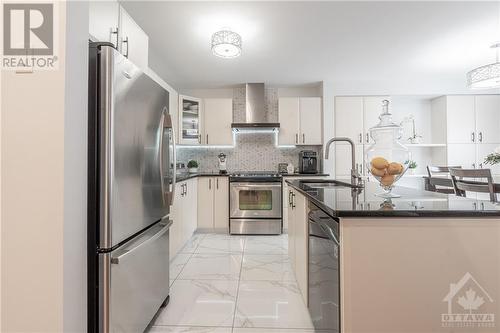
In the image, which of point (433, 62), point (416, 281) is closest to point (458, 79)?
point (433, 62)

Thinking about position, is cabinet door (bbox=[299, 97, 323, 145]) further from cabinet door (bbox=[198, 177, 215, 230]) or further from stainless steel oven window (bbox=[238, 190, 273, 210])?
cabinet door (bbox=[198, 177, 215, 230])

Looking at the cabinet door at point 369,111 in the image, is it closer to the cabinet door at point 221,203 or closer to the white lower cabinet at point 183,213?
the cabinet door at point 221,203

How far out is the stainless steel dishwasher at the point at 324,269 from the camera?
0.97 metres

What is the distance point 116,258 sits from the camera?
45.0 inches

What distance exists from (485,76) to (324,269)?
2.93m

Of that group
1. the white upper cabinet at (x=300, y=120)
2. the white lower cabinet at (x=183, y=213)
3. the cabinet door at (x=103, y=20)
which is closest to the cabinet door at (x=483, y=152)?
the white upper cabinet at (x=300, y=120)

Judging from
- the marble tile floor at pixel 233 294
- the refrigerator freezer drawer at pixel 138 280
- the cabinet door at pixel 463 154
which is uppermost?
the cabinet door at pixel 463 154

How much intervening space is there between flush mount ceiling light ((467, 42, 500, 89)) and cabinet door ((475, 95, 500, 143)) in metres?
1.71

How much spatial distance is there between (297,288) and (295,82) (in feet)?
10.8

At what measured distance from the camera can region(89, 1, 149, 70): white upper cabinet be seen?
4.20 ft

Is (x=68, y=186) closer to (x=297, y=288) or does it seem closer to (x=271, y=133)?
(x=297, y=288)

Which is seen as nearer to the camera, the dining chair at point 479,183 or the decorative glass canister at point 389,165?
the decorative glass canister at point 389,165

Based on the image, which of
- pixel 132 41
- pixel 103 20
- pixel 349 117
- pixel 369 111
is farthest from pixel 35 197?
pixel 369 111

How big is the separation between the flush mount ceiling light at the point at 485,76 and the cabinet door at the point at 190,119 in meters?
3.56
